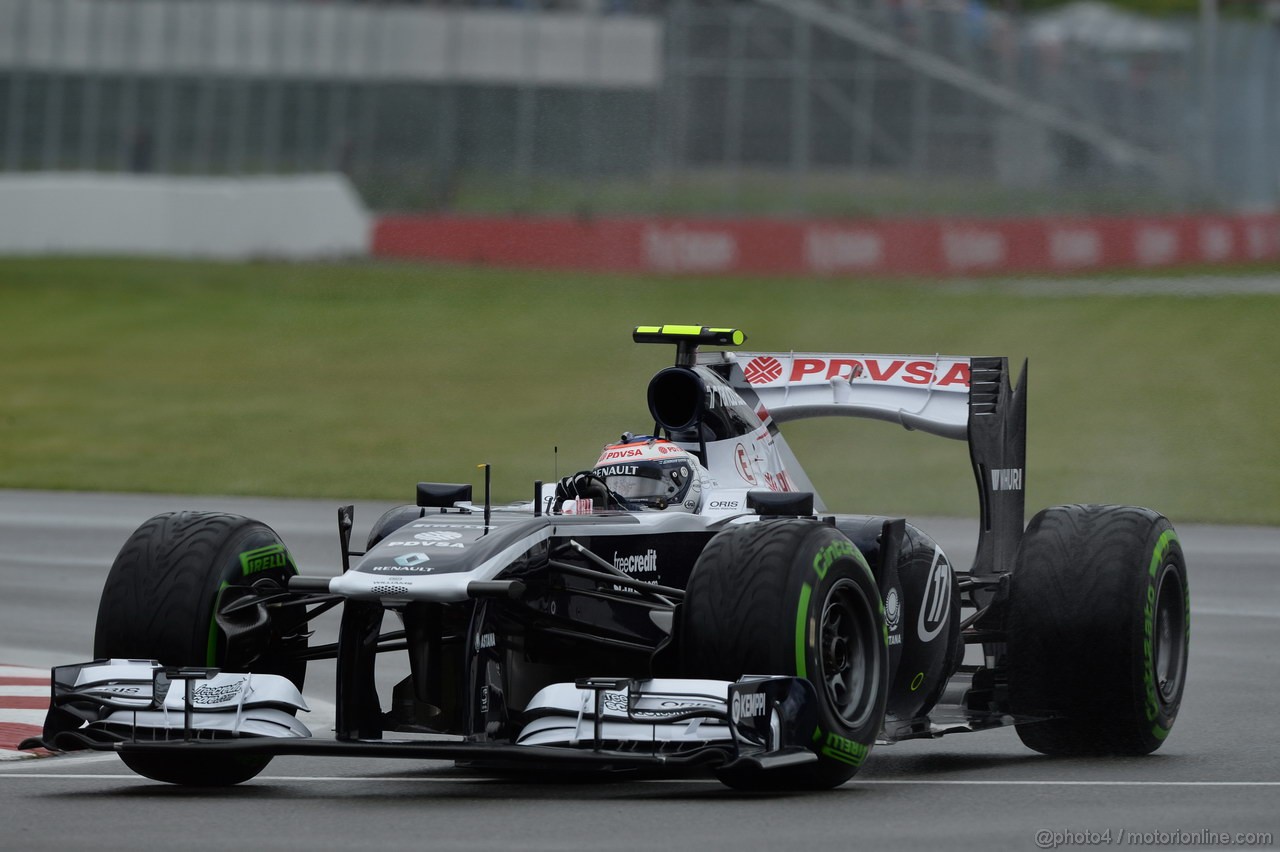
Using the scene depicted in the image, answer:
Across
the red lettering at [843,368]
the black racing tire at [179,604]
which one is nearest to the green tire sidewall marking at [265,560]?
the black racing tire at [179,604]

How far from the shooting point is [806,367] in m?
11.8

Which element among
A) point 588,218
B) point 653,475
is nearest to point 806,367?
point 653,475

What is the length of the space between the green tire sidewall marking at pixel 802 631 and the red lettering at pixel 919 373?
3.25m

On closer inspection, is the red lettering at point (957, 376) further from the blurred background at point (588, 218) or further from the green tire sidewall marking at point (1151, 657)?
the blurred background at point (588, 218)

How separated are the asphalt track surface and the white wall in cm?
3350

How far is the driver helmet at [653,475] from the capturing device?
9734 mm

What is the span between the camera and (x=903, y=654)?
31.6 ft

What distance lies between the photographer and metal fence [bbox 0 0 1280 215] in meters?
48.1

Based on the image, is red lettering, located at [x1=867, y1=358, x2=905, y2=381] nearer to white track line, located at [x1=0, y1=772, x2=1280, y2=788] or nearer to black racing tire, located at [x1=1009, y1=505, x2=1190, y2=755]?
black racing tire, located at [x1=1009, y1=505, x2=1190, y2=755]

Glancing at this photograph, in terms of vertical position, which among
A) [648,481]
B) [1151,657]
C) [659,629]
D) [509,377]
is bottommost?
[1151,657]

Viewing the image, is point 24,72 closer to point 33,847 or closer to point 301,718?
point 301,718

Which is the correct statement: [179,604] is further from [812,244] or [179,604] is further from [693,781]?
[812,244]

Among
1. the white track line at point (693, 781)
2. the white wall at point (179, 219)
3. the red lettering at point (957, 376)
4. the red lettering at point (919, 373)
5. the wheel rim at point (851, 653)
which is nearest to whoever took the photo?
the wheel rim at point (851, 653)

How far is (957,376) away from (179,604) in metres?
4.28
